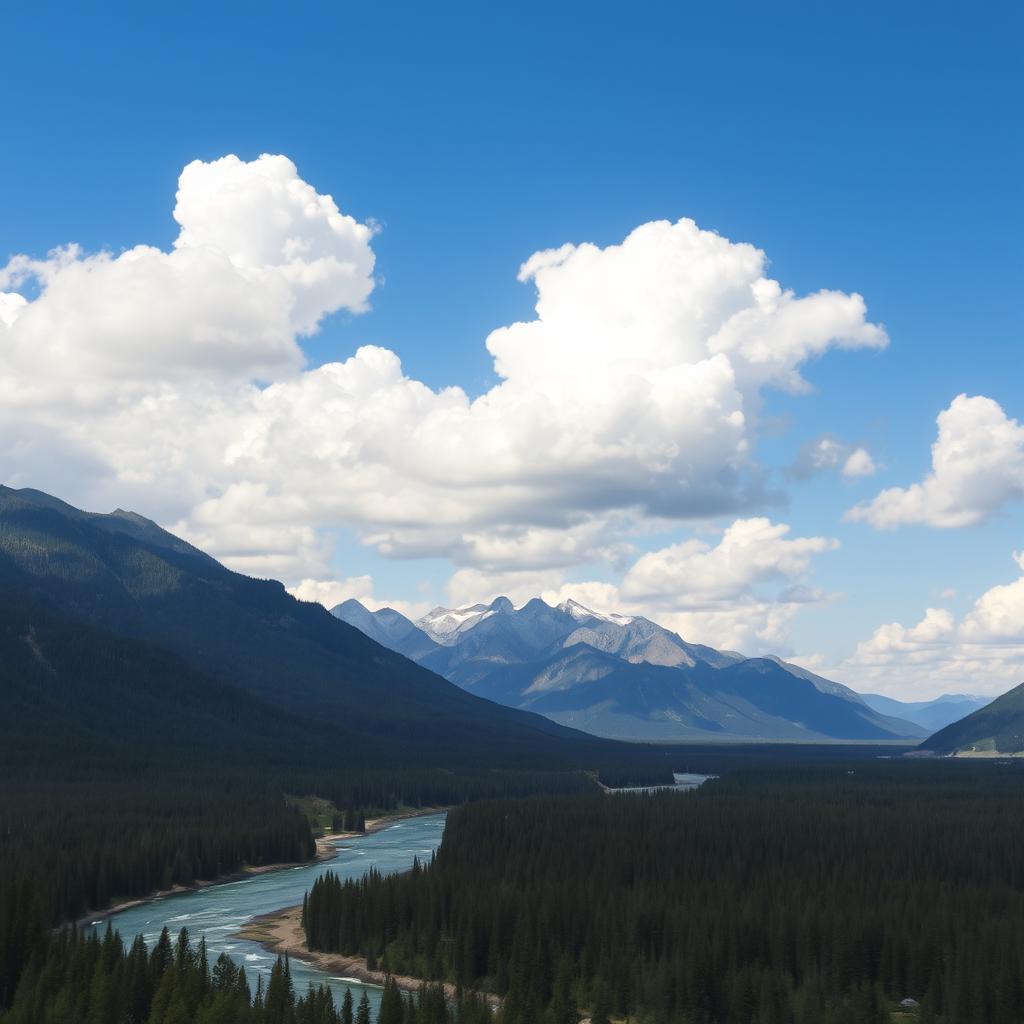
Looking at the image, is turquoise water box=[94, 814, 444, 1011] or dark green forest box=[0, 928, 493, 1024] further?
turquoise water box=[94, 814, 444, 1011]

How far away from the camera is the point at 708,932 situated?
→ 127188 millimetres

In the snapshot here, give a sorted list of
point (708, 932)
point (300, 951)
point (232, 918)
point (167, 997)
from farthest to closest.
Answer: point (232, 918)
point (300, 951)
point (708, 932)
point (167, 997)

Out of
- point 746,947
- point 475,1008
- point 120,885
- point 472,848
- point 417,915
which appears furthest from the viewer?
point 472,848

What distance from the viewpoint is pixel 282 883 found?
7559 inches

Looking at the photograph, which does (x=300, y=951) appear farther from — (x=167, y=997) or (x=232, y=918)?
(x=167, y=997)

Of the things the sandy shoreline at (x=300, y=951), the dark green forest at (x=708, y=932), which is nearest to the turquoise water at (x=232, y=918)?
the sandy shoreline at (x=300, y=951)

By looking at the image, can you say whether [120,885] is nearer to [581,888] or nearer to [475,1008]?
[581,888]

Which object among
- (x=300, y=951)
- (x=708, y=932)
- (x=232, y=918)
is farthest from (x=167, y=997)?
(x=232, y=918)

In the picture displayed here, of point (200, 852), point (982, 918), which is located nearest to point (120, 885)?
point (200, 852)

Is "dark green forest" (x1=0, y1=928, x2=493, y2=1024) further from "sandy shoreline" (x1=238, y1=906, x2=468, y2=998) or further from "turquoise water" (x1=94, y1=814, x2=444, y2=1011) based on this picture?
"sandy shoreline" (x1=238, y1=906, x2=468, y2=998)

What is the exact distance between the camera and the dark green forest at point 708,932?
112 m

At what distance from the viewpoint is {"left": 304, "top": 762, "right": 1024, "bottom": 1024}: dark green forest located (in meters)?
112

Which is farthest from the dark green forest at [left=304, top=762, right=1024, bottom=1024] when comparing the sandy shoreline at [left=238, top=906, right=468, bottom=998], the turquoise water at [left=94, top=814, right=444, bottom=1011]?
the turquoise water at [left=94, top=814, right=444, bottom=1011]

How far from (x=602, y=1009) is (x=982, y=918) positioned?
144 ft
